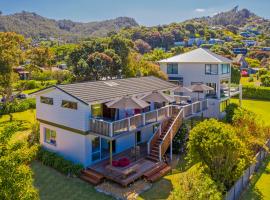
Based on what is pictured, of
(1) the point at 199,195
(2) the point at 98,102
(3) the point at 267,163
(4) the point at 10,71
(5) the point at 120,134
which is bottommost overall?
(3) the point at 267,163

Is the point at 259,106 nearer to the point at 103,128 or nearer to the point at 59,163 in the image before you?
the point at 103,128

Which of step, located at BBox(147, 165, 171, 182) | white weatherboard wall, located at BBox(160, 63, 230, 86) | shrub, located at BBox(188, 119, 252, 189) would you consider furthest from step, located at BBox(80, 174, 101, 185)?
white weatherboard wall, located at BBox(160, 63, 230, 86)

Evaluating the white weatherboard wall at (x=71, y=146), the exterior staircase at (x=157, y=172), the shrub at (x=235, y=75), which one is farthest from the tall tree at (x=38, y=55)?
the shrub at (x=235, y=75)

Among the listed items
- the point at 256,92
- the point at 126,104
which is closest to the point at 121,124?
the point at 126,104

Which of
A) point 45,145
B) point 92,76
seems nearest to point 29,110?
point 92,76

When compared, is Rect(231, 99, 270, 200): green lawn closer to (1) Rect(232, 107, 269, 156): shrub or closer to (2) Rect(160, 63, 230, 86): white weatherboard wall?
(1) Rect(232, 107, 269, 156): shrub

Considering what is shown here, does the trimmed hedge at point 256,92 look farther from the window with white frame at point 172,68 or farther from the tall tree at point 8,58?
the tall tree at point 8,58

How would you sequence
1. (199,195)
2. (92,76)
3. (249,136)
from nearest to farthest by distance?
(199,195) → (249,136) → (92,76)

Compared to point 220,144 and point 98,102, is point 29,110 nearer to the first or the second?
point 98,102
